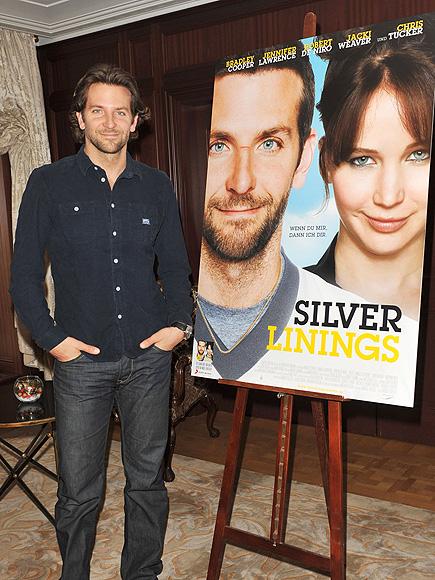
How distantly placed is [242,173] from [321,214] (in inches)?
13.1

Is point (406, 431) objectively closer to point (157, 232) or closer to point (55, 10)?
point (157, 232)

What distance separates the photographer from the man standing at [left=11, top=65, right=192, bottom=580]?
2.10m

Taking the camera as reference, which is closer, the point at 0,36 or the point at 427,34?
the point at 427,34

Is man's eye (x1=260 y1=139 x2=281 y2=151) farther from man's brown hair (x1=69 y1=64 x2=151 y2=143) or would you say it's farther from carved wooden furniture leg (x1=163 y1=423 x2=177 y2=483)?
carved wooden furniture leg (x1=163 y1=423 x2=177 y2=483)

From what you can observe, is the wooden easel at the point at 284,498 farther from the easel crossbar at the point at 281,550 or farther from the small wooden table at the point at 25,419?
the small wooden table at the point at 25,419

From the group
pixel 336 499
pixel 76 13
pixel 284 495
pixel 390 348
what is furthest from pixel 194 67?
pixel 336 499

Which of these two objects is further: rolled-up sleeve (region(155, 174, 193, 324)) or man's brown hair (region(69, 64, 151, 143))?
rolled-up sleeve (region(155, 174, 193, 324))

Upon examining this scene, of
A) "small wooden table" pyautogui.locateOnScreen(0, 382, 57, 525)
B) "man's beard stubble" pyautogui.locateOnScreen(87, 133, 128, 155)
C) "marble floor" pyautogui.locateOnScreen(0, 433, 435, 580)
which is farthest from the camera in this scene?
"small wooden table" pyautogui.locateOnScreen(0, 382, 57, 525)

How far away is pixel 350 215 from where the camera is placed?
2.16 m

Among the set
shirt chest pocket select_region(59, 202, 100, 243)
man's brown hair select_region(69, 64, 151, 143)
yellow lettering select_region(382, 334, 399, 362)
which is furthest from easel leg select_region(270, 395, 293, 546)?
man's brown hair select_region(69, 64, 151, 143)

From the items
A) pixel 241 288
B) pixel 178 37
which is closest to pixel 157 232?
pixel 241 288

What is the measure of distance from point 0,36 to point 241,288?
128 inches

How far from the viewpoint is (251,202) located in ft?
7.66

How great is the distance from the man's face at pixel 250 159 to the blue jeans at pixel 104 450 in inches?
20.1
